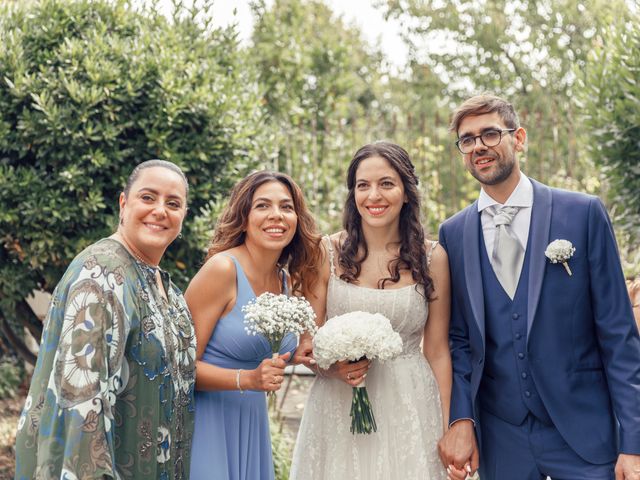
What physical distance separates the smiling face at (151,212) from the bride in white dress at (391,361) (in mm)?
1082

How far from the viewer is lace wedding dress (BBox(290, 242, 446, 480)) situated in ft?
13.1

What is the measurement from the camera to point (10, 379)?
29.0 feet

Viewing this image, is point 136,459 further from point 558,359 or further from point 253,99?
point 253,99

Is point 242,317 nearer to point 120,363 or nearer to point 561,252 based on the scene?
point 120,363

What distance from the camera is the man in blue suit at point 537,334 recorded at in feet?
12.2

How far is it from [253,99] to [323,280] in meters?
2.76

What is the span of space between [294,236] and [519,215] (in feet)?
3.95

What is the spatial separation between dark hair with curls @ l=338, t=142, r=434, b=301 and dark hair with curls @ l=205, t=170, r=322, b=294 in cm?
19

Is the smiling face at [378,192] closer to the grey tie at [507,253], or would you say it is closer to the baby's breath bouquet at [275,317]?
the grey tie at [507,253]

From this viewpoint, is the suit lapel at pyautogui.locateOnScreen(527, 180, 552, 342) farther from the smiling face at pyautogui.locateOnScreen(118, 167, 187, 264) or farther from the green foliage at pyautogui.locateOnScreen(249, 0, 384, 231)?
the green foliage at pyautogui.locateOnScreen(249, 0, 384, 231)

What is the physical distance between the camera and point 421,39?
60.4 ft

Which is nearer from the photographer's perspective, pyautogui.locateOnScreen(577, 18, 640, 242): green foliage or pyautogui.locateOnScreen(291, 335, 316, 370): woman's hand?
pyautogui.locateOnScreen(291, 335, 316, 370): woman's hand

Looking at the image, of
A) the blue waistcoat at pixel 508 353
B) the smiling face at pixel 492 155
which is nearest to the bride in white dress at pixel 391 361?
the blue waistcoat at pixel 508 353

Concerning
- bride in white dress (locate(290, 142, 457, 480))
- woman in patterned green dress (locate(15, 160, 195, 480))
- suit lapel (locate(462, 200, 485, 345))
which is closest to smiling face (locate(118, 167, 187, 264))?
woman in patterned green dress (locate(15, 160, 195, 480))
